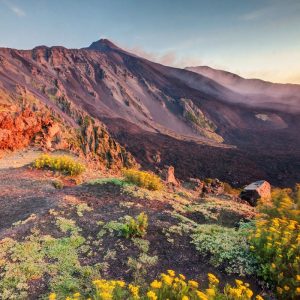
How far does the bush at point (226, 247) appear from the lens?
612 centimetres

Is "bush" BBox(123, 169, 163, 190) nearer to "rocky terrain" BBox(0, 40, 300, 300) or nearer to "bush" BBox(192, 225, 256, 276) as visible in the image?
"rocky terrain" BBox(0, 40, 300, 300)

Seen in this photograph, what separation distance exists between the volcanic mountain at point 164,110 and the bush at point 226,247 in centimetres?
4163

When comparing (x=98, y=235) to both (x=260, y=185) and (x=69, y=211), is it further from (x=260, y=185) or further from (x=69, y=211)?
(x=260, y=185)

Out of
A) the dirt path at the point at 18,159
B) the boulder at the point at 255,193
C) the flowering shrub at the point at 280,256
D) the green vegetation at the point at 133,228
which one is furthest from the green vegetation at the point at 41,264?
the boulder at the point at 255,193

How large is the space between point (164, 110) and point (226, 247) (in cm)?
9934

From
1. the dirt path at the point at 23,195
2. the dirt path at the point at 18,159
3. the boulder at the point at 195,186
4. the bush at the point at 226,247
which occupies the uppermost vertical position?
the bush at the point at 226,247

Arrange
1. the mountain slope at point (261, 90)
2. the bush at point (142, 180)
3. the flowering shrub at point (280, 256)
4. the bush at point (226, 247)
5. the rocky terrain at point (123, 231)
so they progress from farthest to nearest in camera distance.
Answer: the mountain slope at point (261, 90) → the bush at point (142, 180) → the bush at point (226, 247) → the rocky terrain at point (123, 231) → the flowering shrub at point (280, 256)

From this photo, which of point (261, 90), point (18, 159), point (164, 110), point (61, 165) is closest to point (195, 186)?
point (18, 159)

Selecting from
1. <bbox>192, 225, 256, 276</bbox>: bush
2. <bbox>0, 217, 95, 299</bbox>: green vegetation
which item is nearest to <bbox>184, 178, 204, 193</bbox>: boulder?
<bbox>192, 225, 256, 276</bbox>: bush

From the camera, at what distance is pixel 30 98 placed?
2215 inches

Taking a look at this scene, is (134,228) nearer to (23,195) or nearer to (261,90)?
(23,195)

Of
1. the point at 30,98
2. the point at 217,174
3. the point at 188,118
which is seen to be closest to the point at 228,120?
the point at 188,118

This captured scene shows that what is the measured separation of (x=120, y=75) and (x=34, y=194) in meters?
105

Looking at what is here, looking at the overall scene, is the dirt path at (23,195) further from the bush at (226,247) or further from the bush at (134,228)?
the bush at (226,247)
